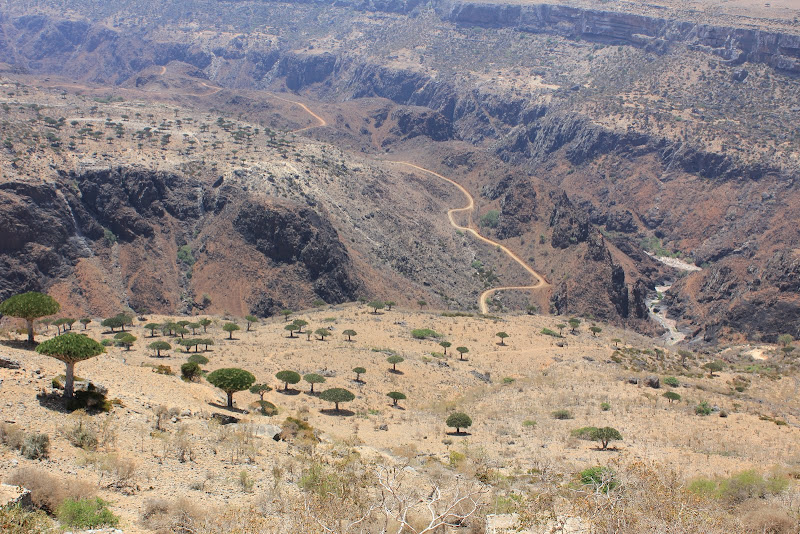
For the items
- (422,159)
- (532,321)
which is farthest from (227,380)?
(422,159)

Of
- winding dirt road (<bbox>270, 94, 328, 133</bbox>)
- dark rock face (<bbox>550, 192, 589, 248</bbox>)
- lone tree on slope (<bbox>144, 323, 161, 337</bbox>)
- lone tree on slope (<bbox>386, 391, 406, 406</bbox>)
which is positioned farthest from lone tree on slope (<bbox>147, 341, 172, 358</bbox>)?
winding dirt road (<bbox>270, 94, 328, 133</bbox>)

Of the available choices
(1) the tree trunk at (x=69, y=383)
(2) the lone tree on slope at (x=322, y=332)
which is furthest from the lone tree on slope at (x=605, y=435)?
(2) the lone tree on slope at (x=322, y=332)

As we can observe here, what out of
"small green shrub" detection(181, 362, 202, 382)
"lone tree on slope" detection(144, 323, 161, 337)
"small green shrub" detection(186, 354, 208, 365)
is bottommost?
"lone tree on slope" detection(144, 323, 161, 337)

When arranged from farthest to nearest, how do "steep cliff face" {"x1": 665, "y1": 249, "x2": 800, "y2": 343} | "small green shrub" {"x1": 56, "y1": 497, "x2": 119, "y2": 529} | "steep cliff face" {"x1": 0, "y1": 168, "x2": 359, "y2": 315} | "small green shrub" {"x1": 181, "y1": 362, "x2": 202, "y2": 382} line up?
1. "steep cliff face" {"x1": 665, "y1": 249, "x2": 800, "y2": 343}
2. "steep cliff face" {"x1": 0, "y1": 168, "x2": 359, "y2": 315}
3. "small green shrub" {"x1": 181, "y1": 362, "x2": 202, "y2": 382}
4. "small green shrub" {"x1": 56, "y1": 497, "x2": 119, "y2": 529}

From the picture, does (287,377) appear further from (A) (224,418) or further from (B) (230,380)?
(A) (224,418)

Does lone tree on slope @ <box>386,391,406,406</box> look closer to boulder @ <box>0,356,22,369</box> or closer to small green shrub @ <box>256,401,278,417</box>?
small green shrub @ <box>256,401,278,417</box>
